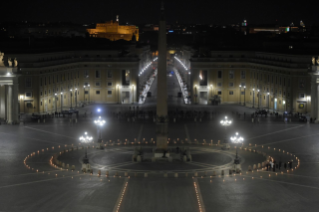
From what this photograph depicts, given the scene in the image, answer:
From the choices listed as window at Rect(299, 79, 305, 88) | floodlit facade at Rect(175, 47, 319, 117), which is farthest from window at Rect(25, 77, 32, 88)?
window at Rect(299, 79, 305, 88)

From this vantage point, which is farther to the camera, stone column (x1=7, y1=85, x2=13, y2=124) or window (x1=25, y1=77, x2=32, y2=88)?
window (x1=25, y1=77, x2=32, y2=88)

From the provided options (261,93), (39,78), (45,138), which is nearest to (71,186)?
(45,138)

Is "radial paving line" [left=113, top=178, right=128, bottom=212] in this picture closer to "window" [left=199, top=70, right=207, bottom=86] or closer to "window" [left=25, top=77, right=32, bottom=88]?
"window" [left=25, top=77, right=32, bottom=88]

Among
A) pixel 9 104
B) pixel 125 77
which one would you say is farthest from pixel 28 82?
pixel 125 77

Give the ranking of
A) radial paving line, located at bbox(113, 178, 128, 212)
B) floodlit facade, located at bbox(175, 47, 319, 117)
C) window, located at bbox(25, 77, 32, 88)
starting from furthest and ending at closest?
floodlit facade, located at bbox(175, 47, 319, 117)
window, located at bbox(25, 77, 32, 88)
radial paving line, located at bbox(113, 178, 128, 212)

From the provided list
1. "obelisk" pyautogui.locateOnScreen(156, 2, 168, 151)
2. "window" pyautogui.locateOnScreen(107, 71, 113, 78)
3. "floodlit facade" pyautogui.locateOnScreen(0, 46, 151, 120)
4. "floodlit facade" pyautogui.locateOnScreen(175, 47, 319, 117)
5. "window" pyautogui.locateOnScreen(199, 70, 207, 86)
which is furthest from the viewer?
"window" pyautogui.locateOnScreen(199, 70, 207, 86)

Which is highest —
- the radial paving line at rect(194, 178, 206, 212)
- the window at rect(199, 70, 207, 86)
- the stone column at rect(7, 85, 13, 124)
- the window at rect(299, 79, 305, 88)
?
the window at rect(199, 70, 207, 86)

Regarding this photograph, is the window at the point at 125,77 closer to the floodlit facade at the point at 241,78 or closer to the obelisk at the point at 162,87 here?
the floodlit facade at the point at 241,78

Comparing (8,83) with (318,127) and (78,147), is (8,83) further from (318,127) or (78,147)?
(318,127)
